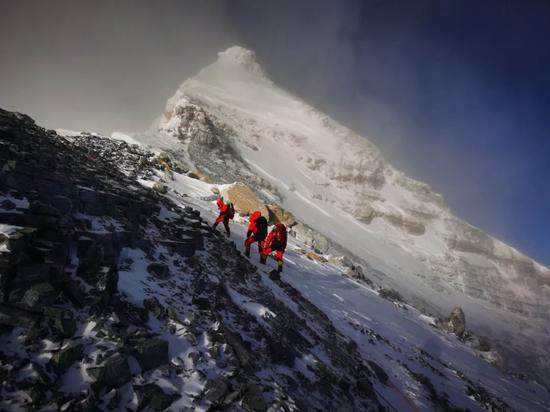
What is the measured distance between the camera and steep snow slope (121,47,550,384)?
149 feet

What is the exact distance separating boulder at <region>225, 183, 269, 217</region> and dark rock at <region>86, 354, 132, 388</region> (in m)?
18.4

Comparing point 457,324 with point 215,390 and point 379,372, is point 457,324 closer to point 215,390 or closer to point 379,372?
point 379,372

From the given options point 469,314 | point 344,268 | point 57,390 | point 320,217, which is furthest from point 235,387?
point 469,314

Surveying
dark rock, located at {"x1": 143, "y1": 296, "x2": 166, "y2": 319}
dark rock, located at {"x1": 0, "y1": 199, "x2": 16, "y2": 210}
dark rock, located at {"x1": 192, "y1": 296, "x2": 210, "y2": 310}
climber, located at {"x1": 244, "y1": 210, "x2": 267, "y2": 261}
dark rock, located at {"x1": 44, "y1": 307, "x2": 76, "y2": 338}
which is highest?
climber, located at {"x1": 244, "y1": 210, "x2": 267, "y2": 261}

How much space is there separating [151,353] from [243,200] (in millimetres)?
19412

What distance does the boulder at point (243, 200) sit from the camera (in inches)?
912

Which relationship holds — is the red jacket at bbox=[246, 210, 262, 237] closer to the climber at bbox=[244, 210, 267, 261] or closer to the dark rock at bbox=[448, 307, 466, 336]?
the climber at bbox=[244, 210, 267, 261]

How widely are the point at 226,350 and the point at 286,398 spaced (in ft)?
3.97

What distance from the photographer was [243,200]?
23.7 m

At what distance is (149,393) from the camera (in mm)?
3898

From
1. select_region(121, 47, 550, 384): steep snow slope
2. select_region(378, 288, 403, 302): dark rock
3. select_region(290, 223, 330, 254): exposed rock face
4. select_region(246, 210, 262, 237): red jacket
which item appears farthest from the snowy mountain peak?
select_region(246, 210, 262, 237): red jacket

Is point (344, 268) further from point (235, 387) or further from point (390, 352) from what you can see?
point (235, 387)

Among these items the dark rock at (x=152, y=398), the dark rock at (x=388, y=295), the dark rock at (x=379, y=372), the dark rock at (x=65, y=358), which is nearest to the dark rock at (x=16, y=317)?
the dark rock at (x=65, y=358)

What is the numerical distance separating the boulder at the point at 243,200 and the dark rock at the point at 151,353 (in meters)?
17.9
